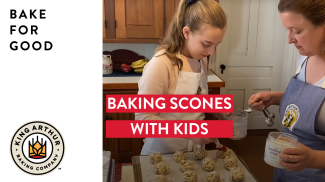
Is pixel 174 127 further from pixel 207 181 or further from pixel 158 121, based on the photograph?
pixel 207 181

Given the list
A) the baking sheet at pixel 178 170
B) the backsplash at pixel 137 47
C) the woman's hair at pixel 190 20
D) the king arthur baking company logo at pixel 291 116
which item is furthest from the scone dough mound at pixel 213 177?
the backsplash at pixel 137 47

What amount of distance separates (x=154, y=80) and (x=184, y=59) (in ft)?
0.72

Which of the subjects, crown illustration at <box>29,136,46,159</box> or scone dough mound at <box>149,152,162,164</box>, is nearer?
crown illustration at <box>29,136,46,159</box>

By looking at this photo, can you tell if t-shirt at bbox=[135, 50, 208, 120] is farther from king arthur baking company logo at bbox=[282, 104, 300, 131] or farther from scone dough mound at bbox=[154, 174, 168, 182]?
king arthur baking company logo at bbox=[282, 104, 300, 131]

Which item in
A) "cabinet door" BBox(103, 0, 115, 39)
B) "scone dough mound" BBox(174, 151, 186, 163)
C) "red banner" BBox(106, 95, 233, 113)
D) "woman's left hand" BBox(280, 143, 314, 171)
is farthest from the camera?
"cabinet door" BBox(103, 0, 115, 39)

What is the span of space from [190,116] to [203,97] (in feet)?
0.46

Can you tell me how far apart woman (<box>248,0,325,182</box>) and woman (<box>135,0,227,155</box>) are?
0.87ft

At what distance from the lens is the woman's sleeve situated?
3.68ft

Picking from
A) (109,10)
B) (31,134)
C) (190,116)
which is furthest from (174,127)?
(109,10)

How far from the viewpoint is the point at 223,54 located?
10.1ft

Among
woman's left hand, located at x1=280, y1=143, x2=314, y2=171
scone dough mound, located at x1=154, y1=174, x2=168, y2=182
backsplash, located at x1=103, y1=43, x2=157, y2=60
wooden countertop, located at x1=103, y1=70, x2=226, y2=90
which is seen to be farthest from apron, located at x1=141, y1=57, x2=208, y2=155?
backsplash, located at x1=103, y1=43, x2=157, y2=60

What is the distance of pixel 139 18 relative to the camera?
2471 millimetres

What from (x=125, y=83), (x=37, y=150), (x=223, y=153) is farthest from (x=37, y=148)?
(x=125, y=83)

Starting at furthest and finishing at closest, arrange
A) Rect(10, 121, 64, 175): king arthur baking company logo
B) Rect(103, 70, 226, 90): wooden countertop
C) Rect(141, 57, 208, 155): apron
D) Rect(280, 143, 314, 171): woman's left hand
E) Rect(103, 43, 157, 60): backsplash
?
Rect(103, 43, 157, 60): backsplash < Rect(103, 70, 226, 90): wooden countertop < Rect(141, 57, 208, 155): apron < Rect(280, 143, 314, 171): woman's left hand < Rect(10, 121, 64, 175): king arthur baking company logo
